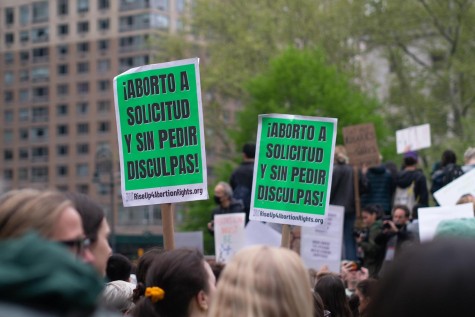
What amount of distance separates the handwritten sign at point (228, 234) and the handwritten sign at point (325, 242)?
0.81m

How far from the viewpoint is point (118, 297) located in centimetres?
570

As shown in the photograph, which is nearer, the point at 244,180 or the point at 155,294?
the point at 155,294

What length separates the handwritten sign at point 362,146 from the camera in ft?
48.4

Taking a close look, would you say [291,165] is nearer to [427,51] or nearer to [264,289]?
[264,289]

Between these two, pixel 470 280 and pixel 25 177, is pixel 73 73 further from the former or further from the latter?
pixel 470 280

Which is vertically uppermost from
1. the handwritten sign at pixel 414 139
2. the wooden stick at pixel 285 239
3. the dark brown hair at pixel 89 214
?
the handwritten sign at pixel 414 139

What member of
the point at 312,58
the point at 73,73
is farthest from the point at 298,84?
the point at 73,73

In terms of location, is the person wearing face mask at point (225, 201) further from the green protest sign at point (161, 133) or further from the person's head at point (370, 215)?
the green protest sign at point (161, 133)

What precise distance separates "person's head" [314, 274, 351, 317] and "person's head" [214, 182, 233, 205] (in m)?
4.83

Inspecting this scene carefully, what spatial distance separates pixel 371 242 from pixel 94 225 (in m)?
8.04

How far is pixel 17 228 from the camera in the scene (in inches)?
112

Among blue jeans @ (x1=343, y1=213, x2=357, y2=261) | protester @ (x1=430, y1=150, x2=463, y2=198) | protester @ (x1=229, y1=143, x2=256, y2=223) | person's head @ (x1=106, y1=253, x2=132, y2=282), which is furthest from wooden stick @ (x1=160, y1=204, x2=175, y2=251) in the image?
blue jeans @ (x1=343, y1=213, x2=357, y2=261)

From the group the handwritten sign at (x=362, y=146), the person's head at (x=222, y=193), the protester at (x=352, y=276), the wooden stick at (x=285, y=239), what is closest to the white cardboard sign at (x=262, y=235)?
the protester at (x=352, y=276)

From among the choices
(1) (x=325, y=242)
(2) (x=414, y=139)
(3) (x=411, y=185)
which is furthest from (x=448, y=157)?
(2) (x=414, y=139)
